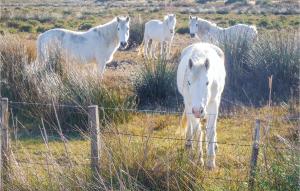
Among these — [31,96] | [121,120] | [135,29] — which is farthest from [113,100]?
[135,29]

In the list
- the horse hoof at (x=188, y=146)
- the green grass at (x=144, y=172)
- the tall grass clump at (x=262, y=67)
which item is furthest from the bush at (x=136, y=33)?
the horse hoof at (x=188, y=146)

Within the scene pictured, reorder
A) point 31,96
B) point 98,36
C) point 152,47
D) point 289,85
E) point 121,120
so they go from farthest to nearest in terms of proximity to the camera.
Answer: point 152,47, point 98,36, point 289,85, point 31,96, point 121,120

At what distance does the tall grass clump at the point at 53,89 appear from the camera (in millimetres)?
8570

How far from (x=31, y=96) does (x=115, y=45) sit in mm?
3641

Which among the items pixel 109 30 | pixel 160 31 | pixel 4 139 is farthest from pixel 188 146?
pixel 160 31

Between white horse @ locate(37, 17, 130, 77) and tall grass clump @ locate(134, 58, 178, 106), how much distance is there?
1669 millimetres

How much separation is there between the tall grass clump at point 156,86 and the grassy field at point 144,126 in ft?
0.07

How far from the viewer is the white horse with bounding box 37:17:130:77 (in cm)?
1198

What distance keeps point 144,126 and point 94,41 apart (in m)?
6.99

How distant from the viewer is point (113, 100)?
8836 millimetres

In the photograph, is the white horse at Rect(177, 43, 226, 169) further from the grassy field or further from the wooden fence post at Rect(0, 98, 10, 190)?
the wooden fence post at Rect(0, 98, 10, 190)

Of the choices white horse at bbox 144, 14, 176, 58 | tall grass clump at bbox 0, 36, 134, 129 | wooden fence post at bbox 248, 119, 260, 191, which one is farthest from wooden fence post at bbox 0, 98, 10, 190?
white horse at bbox 144, 14, 176, 58

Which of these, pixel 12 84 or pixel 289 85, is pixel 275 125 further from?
pixel 12 84

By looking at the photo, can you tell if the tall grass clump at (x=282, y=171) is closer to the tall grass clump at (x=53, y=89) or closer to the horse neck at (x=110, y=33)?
the tall grass clump at (x=53, y=89)
